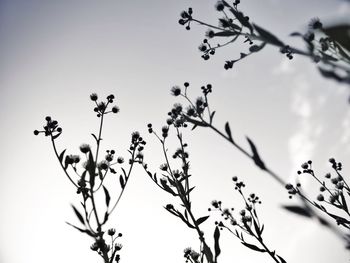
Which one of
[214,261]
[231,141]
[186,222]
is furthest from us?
[186,222]

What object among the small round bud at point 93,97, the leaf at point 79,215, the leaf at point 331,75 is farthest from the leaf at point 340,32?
the small round bud at point 93,97

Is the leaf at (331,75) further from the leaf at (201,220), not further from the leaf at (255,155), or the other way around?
the leaf at (201,220)

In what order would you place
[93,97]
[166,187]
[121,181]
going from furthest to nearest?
[93,97] → [166,187] → [121,181]

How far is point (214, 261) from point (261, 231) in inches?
74.4

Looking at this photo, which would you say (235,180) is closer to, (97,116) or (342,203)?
(342,203)

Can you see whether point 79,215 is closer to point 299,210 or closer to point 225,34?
point 225,34

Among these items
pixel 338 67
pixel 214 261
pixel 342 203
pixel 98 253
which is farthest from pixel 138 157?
pixel 338 67

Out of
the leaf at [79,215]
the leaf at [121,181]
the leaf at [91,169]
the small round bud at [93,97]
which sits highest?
the small round bud at [93,97]

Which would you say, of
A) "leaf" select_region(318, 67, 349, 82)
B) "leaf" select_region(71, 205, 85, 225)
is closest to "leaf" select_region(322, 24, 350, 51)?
"leaf" select_region(318, 67, 349, 82)

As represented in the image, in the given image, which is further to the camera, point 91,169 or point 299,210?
point 91,169

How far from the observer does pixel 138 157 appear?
5480mm

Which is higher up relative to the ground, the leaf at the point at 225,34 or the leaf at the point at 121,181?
the leaf at the point at 225,34

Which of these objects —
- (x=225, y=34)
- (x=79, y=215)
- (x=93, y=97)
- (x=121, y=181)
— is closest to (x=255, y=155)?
(x=79, y=215)

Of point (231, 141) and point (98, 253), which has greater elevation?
point (98, 253)
